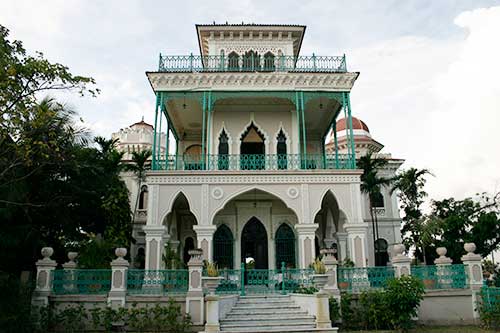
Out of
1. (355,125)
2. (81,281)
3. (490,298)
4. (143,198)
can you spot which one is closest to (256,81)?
(81,281)

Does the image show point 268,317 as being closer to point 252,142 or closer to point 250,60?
point 252,142

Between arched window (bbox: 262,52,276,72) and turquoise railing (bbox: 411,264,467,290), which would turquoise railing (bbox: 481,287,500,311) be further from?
arched window (bbox: 262,52,276,72)

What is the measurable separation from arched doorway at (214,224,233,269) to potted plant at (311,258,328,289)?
6025 millimetres

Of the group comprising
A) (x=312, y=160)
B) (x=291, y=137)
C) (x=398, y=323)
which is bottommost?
(x=398, y=323)

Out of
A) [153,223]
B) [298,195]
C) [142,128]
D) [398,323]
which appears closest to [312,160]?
[298,195]

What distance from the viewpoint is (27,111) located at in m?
9.80

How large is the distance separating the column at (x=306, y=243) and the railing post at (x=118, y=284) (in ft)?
20.3

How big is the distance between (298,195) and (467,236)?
40.4 ft

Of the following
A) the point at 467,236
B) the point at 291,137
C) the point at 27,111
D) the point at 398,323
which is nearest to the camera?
the point at 27,111

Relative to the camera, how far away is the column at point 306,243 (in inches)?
616

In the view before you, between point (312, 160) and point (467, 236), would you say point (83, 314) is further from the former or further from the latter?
point (467, 236)

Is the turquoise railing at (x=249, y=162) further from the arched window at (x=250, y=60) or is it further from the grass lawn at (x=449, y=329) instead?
the grass lawn at (x=449, y=329)

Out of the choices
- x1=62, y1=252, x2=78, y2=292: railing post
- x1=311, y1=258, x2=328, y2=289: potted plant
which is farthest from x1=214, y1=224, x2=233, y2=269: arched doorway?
x1=62, y1=252, x2=78, y2=292: railing post

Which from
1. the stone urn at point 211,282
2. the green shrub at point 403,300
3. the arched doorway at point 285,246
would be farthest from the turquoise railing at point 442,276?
the arched doorway at point 285,246
